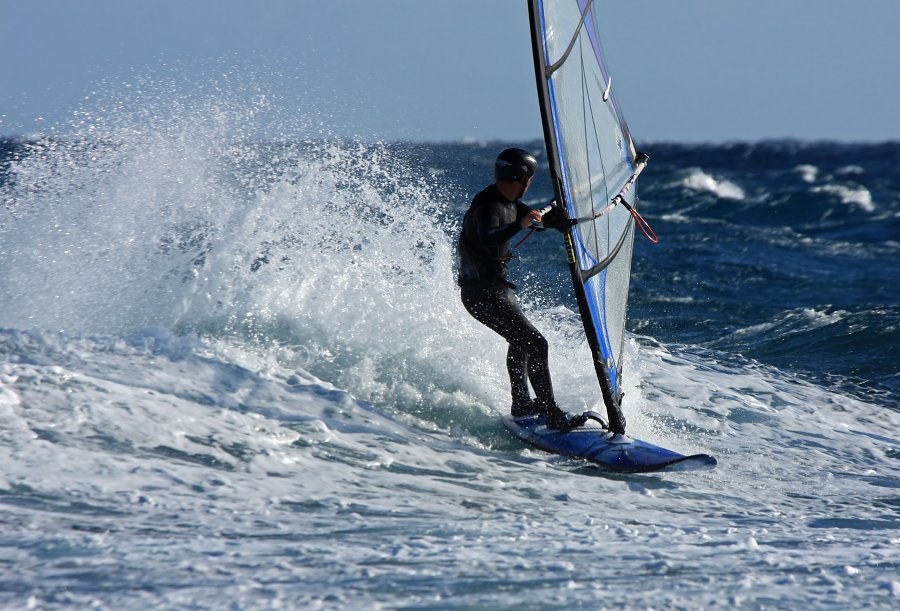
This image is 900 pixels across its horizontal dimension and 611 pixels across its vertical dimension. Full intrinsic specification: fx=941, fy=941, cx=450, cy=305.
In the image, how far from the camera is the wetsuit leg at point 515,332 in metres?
5.12

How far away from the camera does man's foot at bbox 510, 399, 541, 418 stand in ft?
17.5

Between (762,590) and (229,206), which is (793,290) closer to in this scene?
(229,206)

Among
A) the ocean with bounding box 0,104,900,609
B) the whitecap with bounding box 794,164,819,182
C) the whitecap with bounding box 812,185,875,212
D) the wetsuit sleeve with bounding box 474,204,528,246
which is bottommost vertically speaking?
the ocean with bounding box 0,104,900,609

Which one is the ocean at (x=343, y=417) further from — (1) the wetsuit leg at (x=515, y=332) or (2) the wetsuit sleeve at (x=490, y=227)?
(2) the wetsuit sleeve at (x=490, y=227)

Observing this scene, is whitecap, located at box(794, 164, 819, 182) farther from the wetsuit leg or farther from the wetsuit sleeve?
the wetsuit sleeve

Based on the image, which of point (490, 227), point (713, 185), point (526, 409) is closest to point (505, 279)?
point (490, 227)

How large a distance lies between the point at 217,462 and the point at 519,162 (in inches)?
84.4

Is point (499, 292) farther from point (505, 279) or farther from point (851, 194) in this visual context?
point (851, 194)

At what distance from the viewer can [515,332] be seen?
5.16 meters

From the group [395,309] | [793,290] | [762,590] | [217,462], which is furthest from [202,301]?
[793,290]

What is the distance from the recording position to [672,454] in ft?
15.6

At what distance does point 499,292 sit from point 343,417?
1.07 m

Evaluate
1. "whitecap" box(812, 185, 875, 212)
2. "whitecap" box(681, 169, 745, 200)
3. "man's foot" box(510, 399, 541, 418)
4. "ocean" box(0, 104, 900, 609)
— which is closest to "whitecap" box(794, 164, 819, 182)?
"whitecap" box(812, 185, 875, 212)

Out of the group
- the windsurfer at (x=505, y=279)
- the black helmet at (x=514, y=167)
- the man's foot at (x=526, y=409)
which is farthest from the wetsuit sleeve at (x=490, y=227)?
the man's foot at (x=526, y=409)
